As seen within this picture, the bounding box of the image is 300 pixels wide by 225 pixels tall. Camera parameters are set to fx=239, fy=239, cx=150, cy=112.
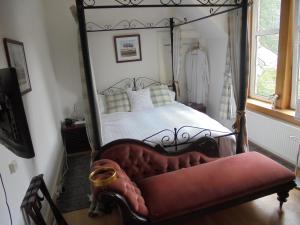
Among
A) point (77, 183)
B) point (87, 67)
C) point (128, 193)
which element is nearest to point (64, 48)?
point (87, 67)

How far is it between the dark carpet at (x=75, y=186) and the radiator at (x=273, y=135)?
2.49 metres

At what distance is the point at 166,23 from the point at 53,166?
3.18 meters

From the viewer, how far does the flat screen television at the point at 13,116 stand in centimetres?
112

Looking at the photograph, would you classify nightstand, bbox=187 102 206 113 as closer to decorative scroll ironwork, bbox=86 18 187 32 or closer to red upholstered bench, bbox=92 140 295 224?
decorative scroll ironwork, bbox=86 18 187 32

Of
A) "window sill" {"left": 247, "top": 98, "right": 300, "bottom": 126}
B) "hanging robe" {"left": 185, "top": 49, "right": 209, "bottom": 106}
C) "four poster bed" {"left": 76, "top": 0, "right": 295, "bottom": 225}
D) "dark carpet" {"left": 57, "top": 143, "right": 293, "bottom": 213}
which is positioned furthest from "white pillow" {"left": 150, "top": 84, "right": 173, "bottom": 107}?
"dark carpet" {"left": 57, "top": 143, "right": 293, "bottom": 213}

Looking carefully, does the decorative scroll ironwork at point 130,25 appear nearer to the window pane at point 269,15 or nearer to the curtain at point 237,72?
the window pane at point 269,15

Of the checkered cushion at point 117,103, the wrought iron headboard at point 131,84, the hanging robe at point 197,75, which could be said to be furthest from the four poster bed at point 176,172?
the wrought iron headboard at point 131,84

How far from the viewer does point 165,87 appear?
4.39 metres

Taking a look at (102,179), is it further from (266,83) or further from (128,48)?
(128,48)

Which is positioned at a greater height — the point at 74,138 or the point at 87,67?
the point at 87,67

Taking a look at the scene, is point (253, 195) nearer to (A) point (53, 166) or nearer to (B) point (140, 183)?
(B) point (140, 183)

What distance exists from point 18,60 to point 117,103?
6.63ft

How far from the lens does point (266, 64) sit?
3.52 meters

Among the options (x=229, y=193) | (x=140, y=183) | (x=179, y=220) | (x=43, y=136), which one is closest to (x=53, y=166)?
(x=43, y=136)
